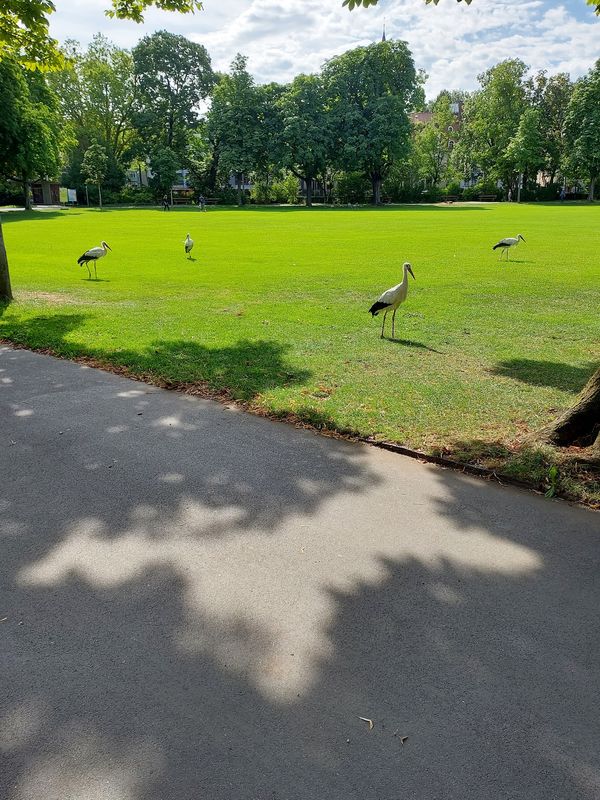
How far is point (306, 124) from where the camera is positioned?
66.4m

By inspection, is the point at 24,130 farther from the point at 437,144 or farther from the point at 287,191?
the point at 437,144

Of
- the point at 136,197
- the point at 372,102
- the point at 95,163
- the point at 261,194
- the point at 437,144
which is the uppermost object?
the point at 372,102

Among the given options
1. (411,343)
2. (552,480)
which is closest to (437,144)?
(411,343)

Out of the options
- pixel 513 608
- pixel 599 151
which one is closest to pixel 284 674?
pixel 513 608

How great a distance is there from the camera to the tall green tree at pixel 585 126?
66.0 m

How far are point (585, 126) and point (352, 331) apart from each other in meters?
71.4

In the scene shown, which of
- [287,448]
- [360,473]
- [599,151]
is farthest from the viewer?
[599,151]

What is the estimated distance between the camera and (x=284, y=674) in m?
2.98

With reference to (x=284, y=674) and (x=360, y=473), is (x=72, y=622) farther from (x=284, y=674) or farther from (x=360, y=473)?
(x=360, y=473)

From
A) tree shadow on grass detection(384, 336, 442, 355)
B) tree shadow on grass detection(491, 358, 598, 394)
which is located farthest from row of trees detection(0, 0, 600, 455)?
tree shadow on grass detection(384, 336, 442, 355)

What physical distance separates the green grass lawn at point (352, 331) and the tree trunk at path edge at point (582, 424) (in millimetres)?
427

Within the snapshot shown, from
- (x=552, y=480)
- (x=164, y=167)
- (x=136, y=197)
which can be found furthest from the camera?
(x=136, y=197)

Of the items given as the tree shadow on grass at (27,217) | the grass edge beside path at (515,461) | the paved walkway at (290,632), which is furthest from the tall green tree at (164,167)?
the paved walkway at (290,632)

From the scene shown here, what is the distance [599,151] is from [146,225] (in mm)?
54091
